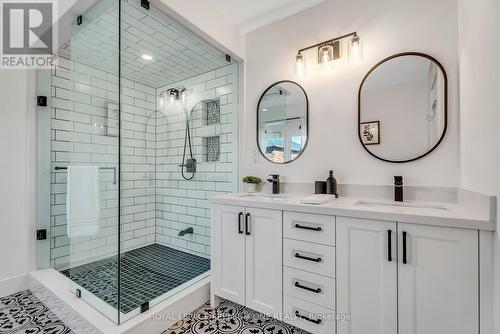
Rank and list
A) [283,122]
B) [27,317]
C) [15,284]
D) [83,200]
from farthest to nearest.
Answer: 1. [283,122]
2. [15,284]
3. [83,200]
4. [27,317]

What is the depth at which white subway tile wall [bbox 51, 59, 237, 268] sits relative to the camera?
179 cm

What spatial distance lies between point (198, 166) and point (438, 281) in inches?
88.0

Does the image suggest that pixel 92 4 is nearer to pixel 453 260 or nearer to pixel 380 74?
pixel 380 74

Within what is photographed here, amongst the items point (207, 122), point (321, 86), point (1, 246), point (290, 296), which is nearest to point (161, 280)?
point (290, 296)

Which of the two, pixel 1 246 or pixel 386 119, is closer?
pixel 386 119

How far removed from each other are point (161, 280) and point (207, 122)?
5.41 feet

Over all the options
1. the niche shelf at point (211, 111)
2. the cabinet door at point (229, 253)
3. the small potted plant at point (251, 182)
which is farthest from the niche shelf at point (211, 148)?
the cabinet door at point (229, 253)

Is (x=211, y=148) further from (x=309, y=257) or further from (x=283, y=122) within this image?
(x=309, y=257)

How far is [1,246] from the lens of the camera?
6.60 ft

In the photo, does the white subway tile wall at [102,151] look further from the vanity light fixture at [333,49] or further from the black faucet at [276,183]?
the vanity light fixture at [333,49]

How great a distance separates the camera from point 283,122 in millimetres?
2156

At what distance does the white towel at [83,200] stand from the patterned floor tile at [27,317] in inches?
22.6

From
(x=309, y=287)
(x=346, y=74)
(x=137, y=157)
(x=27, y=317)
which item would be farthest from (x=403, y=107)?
(x=27, y=317)

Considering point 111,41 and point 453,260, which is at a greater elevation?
point 111,41
